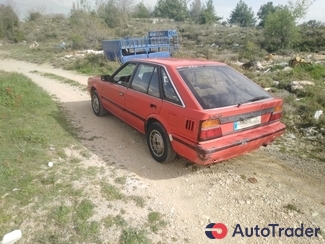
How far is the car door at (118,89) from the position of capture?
4535mm

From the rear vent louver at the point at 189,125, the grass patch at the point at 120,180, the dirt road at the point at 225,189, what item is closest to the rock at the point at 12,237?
the dirt road at the point at 225,189

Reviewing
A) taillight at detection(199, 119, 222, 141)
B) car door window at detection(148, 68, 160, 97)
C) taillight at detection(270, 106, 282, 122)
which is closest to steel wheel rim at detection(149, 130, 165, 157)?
car door window at detection(148, 68, 160, 97)

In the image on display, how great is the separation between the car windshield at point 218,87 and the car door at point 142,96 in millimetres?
515

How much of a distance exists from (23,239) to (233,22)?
212ft

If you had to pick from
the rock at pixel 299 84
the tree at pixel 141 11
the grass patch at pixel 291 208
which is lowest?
the grass patch at pixel 291 208

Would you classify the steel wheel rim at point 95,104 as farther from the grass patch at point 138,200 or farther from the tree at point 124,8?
the tree at point 124,8

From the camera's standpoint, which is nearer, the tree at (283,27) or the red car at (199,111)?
the red car at (199,111)

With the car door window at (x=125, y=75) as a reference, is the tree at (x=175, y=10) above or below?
above

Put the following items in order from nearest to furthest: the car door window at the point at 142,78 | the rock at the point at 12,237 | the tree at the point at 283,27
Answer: the rock at the point at 12,237
the car door window at the point at 142,78
the tree at the point at 283,27

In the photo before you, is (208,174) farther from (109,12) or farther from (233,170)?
(109,12)

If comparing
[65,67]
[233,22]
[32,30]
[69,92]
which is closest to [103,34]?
[65,67]

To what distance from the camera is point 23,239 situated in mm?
2361

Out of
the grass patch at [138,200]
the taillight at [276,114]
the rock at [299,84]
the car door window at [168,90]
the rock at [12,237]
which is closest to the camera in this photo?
the rock at [12,237]

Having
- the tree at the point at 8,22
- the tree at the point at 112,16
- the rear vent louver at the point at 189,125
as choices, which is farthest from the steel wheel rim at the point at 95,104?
the tree at the point at 8,22
